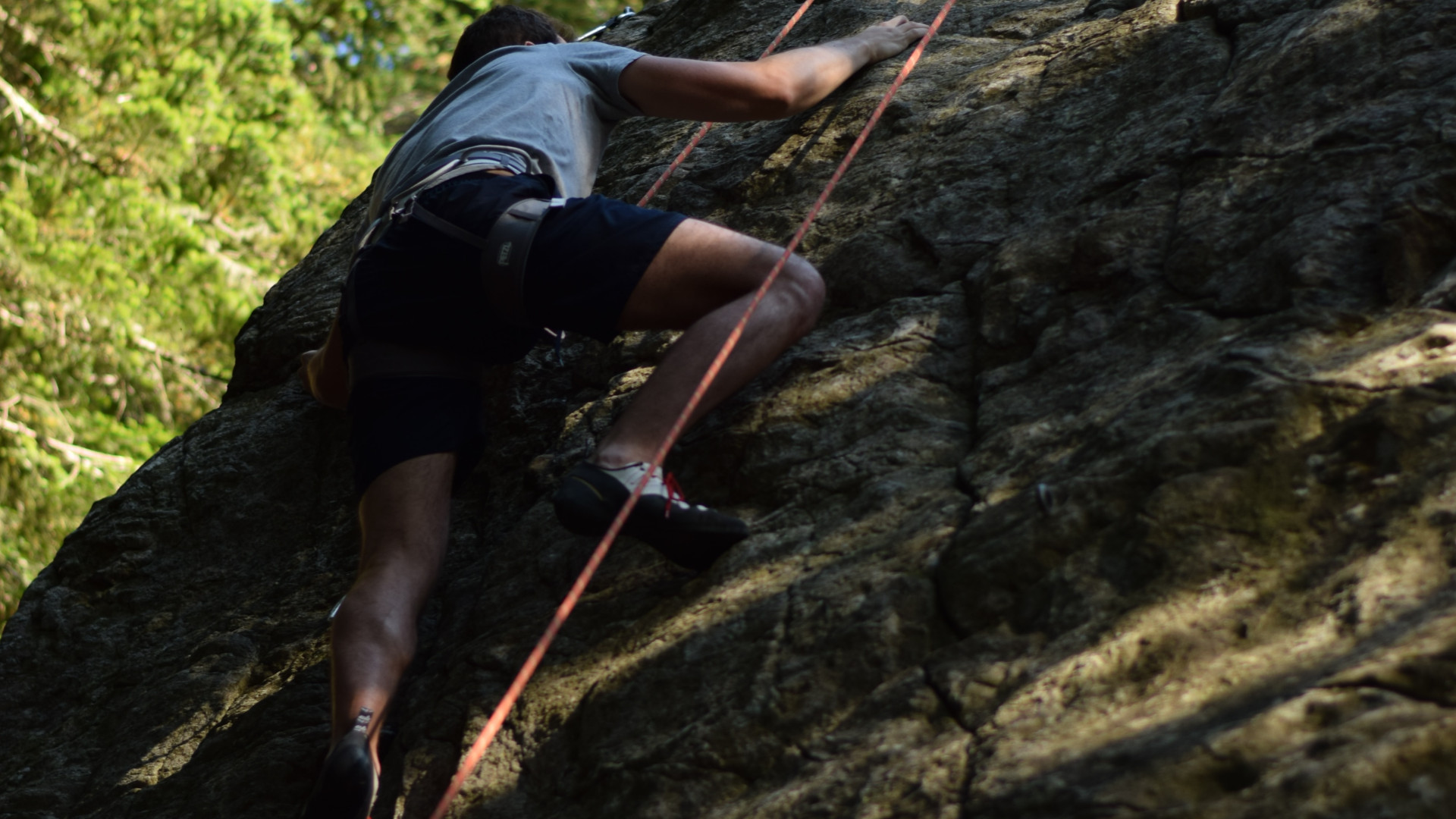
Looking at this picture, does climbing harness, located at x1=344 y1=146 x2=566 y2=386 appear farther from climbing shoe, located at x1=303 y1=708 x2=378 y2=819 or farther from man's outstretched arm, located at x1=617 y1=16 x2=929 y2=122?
climbing shoe, located at x1=303 y1=708 x2=378 y2=819

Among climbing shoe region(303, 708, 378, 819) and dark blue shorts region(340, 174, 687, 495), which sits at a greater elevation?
dark blue shorts region(340, 174, 687, 495)

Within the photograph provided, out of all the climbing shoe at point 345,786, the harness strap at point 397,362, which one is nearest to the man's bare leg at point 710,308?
the harness strap at point 397,362

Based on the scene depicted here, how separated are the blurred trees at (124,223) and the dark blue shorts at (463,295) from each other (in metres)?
7.37

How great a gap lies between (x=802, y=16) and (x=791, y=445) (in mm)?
2354

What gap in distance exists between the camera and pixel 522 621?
8.84 ft

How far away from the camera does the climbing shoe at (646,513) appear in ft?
7.71

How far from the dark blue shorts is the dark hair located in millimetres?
725

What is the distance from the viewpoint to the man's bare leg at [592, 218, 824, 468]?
2.55 metres

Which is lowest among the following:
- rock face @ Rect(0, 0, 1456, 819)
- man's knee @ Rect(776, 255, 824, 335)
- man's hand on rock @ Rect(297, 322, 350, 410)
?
rock face @ Rect(0, 0, 1456, 819)

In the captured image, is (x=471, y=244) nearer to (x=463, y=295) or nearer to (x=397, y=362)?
(x=463, y=295)

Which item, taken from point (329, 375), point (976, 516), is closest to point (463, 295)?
point (329, 375)

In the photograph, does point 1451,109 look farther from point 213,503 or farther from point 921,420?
point 213,503

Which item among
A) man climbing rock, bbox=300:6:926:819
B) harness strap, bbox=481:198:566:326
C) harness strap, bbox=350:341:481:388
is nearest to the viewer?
man climbing rock, bbox=300:6:926:819

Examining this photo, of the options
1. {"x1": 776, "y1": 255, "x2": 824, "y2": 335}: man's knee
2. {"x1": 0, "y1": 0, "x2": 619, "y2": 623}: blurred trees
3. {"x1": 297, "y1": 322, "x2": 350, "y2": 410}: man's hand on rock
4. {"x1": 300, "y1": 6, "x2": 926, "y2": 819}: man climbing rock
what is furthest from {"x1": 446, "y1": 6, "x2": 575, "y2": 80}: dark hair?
{"x1": 0, "y1": 0, "x2": 619, "y2": 623}: blurred trees
